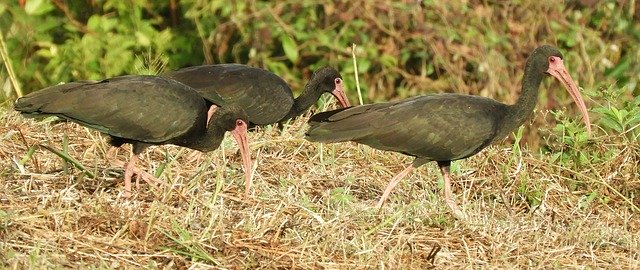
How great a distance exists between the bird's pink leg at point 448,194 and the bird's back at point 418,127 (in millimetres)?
99

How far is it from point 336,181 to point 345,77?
401 cm

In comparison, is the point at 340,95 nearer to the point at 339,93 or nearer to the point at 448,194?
the point at 339,93

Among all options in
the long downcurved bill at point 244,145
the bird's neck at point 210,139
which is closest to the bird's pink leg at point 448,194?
the long downcurved bill at point 244,145

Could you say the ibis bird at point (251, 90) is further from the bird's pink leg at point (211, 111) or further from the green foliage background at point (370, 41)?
the green foliage background at point (370, 41)

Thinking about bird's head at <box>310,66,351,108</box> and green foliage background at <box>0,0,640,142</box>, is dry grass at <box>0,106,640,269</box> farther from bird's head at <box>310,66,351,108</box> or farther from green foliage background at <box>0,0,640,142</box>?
green foliage background at <box>0,0,640,142</box>

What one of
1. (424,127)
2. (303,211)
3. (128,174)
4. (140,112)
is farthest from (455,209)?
(140,112)

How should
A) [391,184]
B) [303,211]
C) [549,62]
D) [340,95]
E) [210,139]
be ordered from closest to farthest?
[303,211], [391,184], [210,139], [549,62], [340,95]

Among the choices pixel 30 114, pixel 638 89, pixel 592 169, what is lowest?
pixel 30 114

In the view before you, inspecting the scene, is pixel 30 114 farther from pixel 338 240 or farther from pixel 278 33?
pixel 278 33

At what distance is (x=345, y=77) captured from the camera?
11508mm

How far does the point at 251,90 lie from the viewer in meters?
8.96

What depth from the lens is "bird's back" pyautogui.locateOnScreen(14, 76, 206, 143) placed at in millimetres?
7242

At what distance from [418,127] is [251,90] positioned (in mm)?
1855

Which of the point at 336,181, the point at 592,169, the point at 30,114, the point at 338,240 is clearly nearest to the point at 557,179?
the point at 592,169
